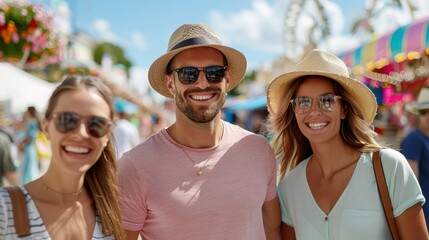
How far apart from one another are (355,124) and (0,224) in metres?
2.00

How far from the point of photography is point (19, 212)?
1.77 metres

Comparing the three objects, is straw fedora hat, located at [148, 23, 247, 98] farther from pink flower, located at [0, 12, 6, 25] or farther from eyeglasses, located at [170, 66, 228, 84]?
pink flower, located at [0, 12, 6, 25]

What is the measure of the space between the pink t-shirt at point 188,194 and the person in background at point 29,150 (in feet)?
18.9

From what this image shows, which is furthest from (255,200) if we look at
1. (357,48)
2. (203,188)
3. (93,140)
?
(357,48)

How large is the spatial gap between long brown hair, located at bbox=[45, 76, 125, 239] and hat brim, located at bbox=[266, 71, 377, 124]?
1.19 m

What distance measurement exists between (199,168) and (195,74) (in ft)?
1.73

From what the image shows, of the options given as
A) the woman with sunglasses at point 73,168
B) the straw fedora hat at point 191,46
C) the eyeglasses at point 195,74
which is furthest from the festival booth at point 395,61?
the woman with sunglasses at point 73,168

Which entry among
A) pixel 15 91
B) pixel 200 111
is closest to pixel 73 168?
pixel 200 111

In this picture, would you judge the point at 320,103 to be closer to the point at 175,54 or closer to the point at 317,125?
the point at 317,125

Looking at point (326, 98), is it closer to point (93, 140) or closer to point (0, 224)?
point (93, 140)

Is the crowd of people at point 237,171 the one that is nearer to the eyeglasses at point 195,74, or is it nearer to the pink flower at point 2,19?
the eyeglasses at point 195,74

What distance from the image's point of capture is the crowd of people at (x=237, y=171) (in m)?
2.41

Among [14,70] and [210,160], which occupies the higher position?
[14,70]

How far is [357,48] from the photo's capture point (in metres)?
8.27
